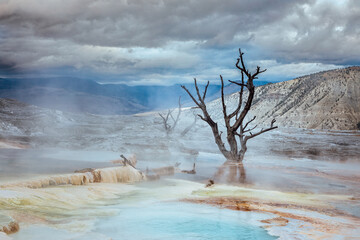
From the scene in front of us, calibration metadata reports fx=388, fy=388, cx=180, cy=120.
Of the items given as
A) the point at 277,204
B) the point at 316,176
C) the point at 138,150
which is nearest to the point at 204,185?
the point at 277,204

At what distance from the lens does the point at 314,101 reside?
82062 mm

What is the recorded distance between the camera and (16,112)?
39.1 metres

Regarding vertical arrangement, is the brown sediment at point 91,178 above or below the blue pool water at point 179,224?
above

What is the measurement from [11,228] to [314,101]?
83431mm

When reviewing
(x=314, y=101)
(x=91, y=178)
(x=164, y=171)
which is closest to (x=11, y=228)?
(x=91, y=178)

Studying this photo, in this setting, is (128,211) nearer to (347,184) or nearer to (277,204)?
(277,204)

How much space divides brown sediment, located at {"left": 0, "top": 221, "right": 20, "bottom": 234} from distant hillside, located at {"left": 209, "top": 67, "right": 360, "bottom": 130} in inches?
2729

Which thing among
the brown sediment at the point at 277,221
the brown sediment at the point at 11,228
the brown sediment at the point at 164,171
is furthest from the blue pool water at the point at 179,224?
the brown sediment at the point at 164,171

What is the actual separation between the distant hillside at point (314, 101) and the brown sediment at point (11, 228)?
6931 cm

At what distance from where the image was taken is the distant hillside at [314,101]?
72.5 meters

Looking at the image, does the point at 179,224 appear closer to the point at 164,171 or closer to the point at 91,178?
the point at 91,178

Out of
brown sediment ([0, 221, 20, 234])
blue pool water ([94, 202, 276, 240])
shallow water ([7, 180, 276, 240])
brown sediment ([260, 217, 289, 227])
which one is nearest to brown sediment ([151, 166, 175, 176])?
shallow water ([7, 180, 276, 240])

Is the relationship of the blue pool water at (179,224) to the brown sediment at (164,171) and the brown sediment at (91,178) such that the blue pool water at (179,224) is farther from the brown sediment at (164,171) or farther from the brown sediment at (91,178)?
the brown sediment at (164,171)

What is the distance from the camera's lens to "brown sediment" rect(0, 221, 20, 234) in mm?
4422
